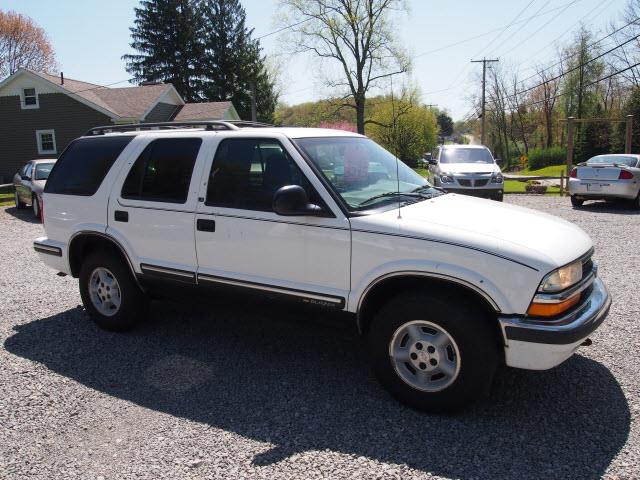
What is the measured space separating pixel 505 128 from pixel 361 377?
224ft

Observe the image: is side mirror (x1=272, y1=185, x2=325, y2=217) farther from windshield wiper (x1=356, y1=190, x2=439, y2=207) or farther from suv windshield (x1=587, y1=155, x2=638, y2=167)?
suv windshield (x1=587, y1=155, x2=638, y2=167)

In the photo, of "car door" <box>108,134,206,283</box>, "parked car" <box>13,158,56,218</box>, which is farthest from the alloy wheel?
"parked car" <box>13,158,56,218</box>

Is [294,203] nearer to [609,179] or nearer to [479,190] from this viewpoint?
[479,190]

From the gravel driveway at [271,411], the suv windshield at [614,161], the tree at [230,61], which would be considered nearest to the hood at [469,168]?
the suv windshield at [614,161]

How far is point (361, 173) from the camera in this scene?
417 centimetres

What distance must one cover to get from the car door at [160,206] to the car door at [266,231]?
159mm

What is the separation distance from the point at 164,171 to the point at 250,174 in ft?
3.08

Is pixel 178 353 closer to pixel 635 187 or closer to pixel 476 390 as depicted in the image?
pixel 476 390

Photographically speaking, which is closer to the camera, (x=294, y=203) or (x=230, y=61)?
(x=294, y=203)

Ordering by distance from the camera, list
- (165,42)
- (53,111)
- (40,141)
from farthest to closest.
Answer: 1. (165,42)
2. (40,141)
3. (53,111)

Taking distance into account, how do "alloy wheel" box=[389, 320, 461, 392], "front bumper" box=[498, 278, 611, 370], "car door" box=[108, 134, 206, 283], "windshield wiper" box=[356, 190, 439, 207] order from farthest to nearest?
"car door" box=[108, 134, 206, 283] → "windshield wiper" box=[356, 190, 439, 207] → "alloy wheel" box=[389, 320, 461, 392] → "front bumper" box=[498, 278, 611, 370]

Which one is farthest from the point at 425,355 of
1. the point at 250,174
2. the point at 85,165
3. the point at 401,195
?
the point at 85,165

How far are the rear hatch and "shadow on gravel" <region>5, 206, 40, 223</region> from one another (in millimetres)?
14772

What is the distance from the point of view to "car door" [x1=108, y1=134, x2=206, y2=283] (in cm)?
441
